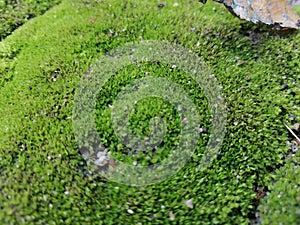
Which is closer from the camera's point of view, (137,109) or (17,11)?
(137,109)

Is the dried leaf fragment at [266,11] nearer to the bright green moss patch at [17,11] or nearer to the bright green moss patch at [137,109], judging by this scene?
the bright green moss patch at [137,109]

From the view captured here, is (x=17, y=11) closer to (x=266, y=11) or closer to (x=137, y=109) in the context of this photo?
(x=137, y=109)

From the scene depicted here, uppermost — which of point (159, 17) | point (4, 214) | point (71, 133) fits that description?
point (159, 17)

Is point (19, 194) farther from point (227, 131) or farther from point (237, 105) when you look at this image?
point (237, 105)

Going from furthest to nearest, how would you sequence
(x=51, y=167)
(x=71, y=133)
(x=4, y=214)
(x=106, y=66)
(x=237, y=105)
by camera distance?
(x=106, y=66) → (x=237, y=105) → (x=71, y=133) → (x=51, y=167) → (x=4, y=214)

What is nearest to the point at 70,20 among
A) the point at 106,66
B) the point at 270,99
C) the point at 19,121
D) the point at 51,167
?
the point at 106,66

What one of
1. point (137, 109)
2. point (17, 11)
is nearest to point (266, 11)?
point (137, 109)

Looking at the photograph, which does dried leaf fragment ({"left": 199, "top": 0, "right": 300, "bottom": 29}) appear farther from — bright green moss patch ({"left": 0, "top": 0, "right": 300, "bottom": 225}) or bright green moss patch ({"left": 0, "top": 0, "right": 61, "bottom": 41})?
bright green moss patch ({"left": 0, "top": 0, "right": 61, "bottom": 41})

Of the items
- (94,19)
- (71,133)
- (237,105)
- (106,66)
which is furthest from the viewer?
(94,19)

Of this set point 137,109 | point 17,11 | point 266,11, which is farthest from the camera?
point 17,11
